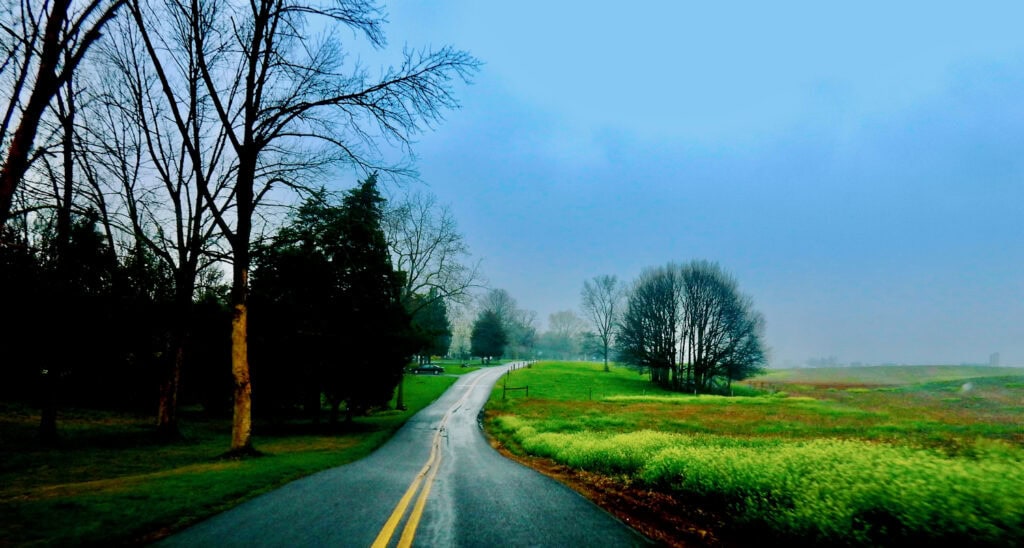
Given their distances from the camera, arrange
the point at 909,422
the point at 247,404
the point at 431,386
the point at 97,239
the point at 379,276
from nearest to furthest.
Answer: the point at 247,404, the point at 97,239, the point at 909,422, the point at 379,276, the point at 431,386

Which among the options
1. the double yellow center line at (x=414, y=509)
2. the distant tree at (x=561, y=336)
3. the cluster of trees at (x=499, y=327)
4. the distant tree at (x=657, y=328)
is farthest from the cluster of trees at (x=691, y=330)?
the distant tree at (x=561, y=336)

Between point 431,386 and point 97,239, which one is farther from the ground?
point 97,239

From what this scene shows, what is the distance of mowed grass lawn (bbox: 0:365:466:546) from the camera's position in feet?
17.9

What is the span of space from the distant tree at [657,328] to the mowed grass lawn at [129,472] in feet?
139

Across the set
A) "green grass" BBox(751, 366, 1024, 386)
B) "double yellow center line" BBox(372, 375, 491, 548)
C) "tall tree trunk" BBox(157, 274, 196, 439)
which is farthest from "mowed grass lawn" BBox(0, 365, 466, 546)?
"green grass" BBox(751, 366, 1024, 386)

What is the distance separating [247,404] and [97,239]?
11.2 metres

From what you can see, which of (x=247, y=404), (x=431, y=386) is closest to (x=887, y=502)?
(x=247, y=404)

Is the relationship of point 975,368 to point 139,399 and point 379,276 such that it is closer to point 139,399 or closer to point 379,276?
point 379,276

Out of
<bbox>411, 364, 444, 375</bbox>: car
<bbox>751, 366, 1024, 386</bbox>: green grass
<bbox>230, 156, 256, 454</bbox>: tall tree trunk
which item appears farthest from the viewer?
<bbox>411, 364, 444, 375</bbox>: car

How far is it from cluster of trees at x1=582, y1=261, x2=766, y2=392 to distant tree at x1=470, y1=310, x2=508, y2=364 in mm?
26374

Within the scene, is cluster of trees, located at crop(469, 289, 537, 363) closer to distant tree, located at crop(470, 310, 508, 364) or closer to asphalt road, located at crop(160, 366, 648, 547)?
distant tree, located at crop(470, 310, 508, 364)

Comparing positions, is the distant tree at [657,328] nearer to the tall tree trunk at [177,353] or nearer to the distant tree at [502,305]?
the distant tree at [502,305]

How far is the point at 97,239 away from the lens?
17719 millimetres

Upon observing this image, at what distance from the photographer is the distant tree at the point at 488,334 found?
83.9m
